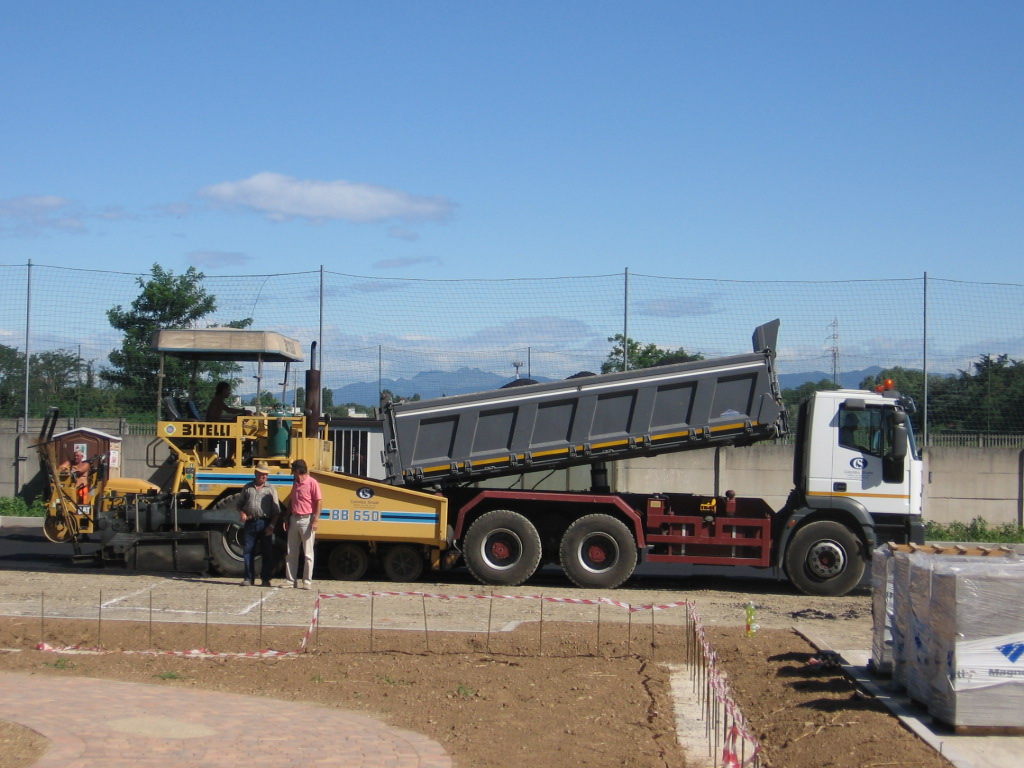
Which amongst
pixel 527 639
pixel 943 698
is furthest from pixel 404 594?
pixel 943 698

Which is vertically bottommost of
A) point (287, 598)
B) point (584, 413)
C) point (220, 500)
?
point (287, 598)

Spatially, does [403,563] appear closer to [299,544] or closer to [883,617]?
[299,544]

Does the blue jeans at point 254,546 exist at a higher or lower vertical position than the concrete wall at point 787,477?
lower

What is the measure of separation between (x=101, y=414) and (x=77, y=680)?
14647 millimetres

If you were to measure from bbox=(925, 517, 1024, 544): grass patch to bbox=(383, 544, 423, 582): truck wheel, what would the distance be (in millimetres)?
10228

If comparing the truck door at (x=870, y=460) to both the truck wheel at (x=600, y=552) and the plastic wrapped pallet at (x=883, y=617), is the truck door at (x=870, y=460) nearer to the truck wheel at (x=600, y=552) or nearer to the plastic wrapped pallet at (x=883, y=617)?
the truck wheel at (x=600, y=552)

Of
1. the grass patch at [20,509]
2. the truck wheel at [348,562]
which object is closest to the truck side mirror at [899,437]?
the truck wheel at [348,562]

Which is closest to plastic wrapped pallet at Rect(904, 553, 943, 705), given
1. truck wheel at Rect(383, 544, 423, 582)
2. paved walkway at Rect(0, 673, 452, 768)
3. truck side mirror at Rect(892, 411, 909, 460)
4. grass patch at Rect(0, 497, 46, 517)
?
paved walkway at Rect(0, 673, 452, 768)

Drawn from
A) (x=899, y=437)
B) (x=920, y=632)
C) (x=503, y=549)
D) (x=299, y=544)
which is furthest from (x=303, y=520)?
(x=920, y=632)

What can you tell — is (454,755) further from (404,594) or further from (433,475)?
(433,475)

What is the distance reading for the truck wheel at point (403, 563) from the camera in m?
→ 15.0

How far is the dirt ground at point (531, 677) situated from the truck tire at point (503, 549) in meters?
1.46

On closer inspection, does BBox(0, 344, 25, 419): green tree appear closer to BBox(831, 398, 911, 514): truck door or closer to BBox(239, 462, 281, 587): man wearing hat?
BBox(239, 462, 281, 587): man wearing hat

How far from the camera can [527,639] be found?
10.8 meters
